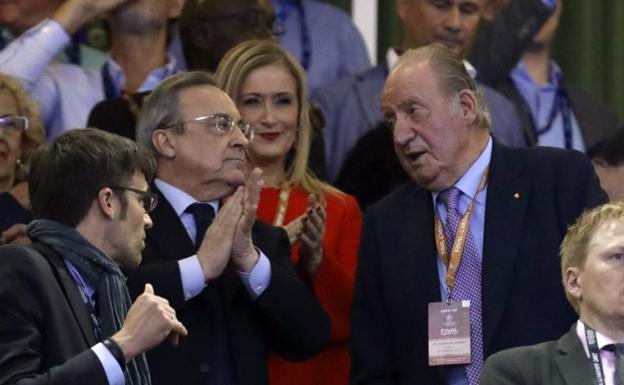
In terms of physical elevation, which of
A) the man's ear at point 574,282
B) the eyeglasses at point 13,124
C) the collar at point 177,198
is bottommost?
the man's ear at point 574,282

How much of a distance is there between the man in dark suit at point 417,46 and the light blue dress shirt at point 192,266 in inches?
56.6

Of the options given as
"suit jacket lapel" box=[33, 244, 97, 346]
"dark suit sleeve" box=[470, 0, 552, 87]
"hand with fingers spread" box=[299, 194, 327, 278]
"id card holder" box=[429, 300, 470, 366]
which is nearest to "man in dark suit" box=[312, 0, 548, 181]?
"dark suit sleeve" box=[470, 0, 552, 87]

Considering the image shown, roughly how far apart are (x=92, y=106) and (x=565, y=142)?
2083 mm

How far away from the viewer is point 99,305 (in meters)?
5.20

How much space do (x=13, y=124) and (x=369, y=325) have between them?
1.48 metres

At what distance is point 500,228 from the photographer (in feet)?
19.4

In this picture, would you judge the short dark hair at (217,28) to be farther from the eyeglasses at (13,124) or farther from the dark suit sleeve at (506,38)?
the dark suit sleeve at (506,38)

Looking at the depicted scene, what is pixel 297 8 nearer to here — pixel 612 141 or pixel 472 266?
pixel 612 141

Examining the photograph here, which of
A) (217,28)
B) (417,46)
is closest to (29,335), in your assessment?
(217,28)

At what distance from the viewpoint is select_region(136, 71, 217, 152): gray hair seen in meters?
6.12

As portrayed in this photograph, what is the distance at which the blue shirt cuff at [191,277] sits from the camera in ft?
18.9

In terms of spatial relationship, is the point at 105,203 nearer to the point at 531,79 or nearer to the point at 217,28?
the point at 217,28

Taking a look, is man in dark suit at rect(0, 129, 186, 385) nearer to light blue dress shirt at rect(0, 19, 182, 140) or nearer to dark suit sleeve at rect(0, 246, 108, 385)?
dark suit sleeve at rect(0, 246, 108, 385)

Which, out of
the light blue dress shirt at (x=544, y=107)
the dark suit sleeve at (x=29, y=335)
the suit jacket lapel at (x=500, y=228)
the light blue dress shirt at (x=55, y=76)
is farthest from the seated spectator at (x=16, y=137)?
the light blue dress shirt at (x=544, y=107)
